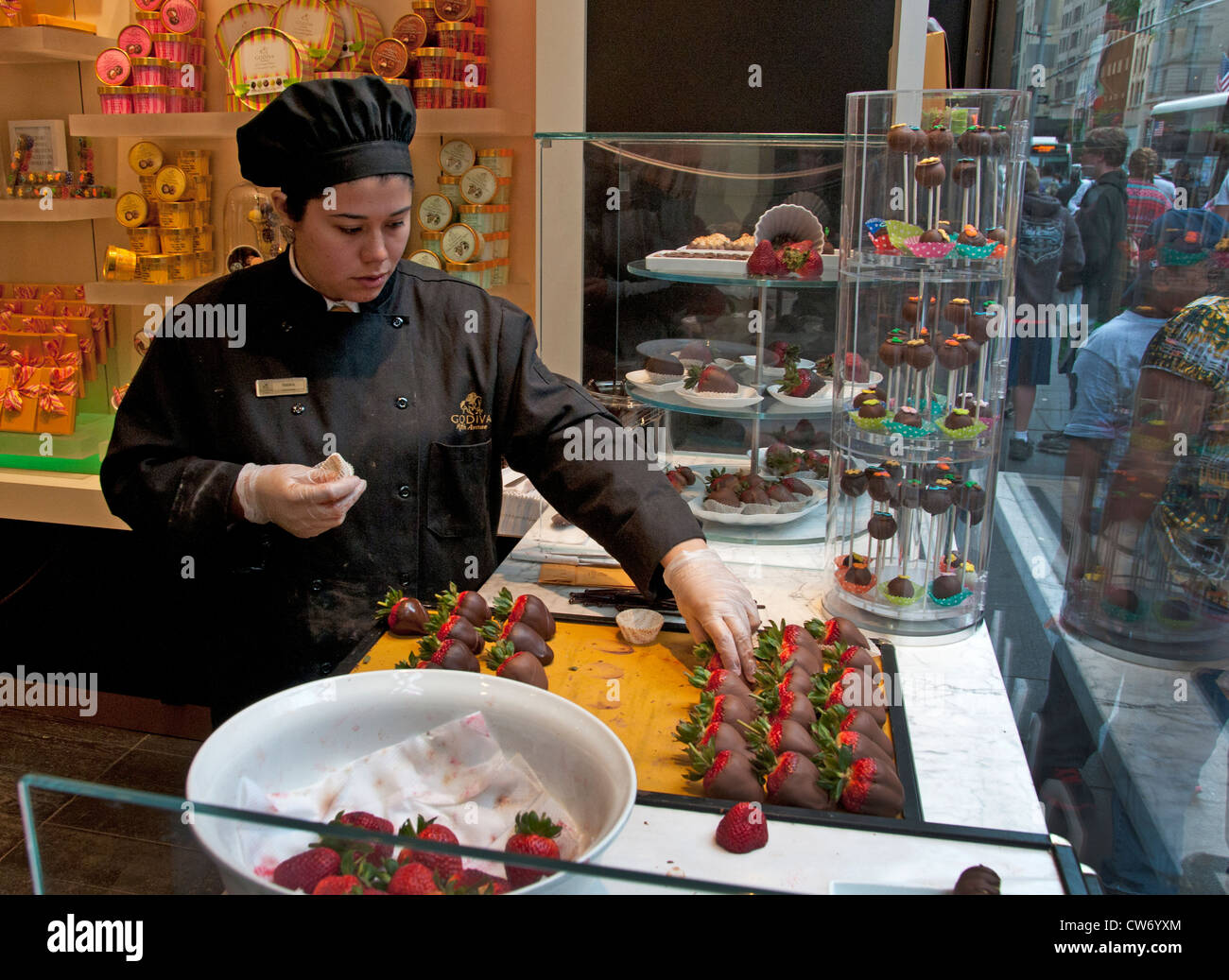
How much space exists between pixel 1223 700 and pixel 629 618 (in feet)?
3.16

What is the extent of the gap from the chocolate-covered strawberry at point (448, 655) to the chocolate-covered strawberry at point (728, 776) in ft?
1.36

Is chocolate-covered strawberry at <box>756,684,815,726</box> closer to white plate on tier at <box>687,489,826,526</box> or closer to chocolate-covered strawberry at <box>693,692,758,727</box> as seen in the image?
chocolate-covered strawberry at <box>693,692,758,727</box>

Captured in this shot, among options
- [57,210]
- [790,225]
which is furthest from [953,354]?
[57,210]

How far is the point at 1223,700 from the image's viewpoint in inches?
62.2

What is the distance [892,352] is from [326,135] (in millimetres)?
1140

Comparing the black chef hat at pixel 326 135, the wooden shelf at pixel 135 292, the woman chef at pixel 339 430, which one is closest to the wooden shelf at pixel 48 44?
the wooden shelf at pixel 135 292

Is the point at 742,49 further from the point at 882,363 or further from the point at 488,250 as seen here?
the point at 882,363

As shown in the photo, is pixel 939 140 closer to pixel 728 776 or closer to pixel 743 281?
pixel 743 281

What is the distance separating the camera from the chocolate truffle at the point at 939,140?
188 cm

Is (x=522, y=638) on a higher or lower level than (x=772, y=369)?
lower

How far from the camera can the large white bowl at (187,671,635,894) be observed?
3.34ft

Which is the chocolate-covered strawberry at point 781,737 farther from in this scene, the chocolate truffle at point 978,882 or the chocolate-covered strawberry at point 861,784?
the chocolate truffle at point 978,882

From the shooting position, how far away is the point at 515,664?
154cm
